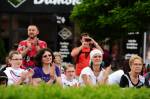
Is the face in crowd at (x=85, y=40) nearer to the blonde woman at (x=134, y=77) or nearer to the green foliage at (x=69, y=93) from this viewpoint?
the blonde woman at (x=134, y=77)

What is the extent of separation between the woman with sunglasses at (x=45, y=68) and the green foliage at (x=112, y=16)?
854 centimetres

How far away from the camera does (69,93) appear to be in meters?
7.02

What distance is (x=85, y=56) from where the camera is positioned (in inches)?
547

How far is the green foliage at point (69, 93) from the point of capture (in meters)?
6.66

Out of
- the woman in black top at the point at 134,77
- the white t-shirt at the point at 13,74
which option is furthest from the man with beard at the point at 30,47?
the woman in black top at the point at 134,77

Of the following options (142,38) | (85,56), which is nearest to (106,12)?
(142,38)

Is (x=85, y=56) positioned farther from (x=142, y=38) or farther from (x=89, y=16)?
(x=142, y=38)

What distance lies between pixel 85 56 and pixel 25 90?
22.9 feet

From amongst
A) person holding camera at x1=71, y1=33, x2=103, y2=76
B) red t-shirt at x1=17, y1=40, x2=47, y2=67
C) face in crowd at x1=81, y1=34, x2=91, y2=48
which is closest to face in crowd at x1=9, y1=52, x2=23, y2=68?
red t-shirt at x1=17, y1=40, x2=47, y2=67

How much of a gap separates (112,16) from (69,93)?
43.5 ft

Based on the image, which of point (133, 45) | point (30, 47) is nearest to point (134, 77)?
point (30, 47)

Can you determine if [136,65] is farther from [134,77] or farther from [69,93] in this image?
[69,93]

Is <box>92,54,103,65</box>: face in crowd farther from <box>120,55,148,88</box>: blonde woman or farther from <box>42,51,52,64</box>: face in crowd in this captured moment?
<box>42,51,52,64</box>: face in crowd

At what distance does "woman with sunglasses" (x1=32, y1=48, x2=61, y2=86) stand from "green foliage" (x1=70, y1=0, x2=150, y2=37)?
8.54 metres
